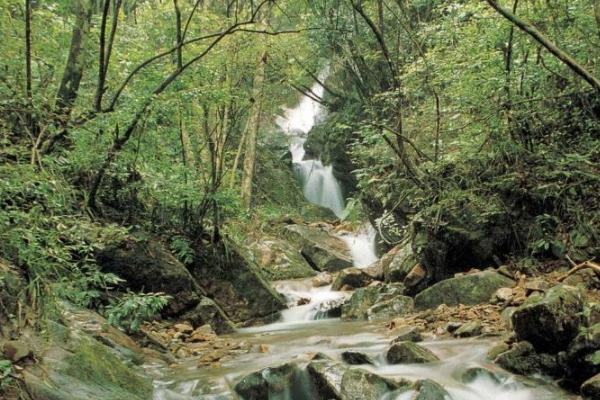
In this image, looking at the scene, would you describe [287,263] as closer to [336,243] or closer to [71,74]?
[336,243]

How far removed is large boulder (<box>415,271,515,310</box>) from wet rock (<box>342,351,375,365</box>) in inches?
102

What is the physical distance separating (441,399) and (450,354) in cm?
127

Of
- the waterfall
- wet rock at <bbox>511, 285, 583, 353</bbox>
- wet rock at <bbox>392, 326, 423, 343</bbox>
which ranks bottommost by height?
wet rock at <bbox>392, 326, 423, 343</bbox>

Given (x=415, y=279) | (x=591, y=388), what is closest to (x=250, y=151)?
(x=415, y=279)

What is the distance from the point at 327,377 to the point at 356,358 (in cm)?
113

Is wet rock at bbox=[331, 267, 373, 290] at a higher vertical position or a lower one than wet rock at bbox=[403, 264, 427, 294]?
lower

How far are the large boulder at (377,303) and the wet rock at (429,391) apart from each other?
13.3ft

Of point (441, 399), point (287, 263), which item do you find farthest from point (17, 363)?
point (287, 263)

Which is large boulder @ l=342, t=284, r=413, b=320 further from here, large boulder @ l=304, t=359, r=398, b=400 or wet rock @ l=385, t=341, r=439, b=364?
large boulder @ l=304, t=359, r=398, b=400

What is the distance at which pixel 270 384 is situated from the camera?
17.4ft

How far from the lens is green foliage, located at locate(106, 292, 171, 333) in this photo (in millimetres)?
5070

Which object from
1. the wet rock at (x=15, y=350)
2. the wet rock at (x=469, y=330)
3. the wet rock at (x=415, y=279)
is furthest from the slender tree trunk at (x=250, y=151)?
the wet rock at (x=15, y=350)

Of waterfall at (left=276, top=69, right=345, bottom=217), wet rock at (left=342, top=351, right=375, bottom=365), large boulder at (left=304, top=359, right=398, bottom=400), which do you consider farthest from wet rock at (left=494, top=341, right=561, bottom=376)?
waterfall at (left=276, top=69, right=345, bottom=217)

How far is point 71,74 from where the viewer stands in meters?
7.28
